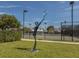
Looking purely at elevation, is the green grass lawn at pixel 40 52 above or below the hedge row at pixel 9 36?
below

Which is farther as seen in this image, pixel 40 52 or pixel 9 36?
pixel 9 36

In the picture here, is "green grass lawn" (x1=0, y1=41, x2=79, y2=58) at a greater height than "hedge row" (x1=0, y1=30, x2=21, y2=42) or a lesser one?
lesser

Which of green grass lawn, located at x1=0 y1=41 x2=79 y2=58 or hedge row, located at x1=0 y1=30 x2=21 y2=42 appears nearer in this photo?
green grass lawn, located at x1=0 y1=41 x2=79 y2=58

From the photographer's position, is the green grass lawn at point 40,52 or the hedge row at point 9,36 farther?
the hedge row at point 9,36

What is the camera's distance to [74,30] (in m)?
28.9

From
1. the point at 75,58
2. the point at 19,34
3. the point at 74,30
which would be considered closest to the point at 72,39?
the point at 74,30

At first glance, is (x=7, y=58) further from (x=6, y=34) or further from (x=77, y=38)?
(x=77, y=38)

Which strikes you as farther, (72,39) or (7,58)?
(72,39)

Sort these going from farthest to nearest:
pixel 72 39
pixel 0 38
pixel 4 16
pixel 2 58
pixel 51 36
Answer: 1. pixel 4 16
2. pixel 51 36
3. pixel 72 39
4. pixel 0 38
5. pixel 2 58

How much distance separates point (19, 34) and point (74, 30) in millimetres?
6475

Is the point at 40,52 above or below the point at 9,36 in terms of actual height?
below

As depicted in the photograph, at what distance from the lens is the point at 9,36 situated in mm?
26297

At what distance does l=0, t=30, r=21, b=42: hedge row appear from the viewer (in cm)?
2495

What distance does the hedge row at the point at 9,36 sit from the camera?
24953 mm
